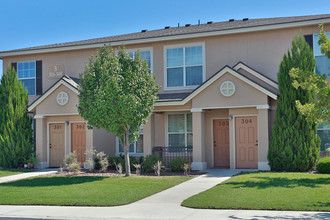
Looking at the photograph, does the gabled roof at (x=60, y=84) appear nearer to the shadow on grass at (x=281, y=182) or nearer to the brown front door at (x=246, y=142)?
the brown front door at (x=246, y=142)

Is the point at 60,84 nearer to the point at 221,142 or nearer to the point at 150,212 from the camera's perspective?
the point at 221,142

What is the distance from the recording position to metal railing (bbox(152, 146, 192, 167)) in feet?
67.5

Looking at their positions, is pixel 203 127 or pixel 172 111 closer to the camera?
pixel 203 127

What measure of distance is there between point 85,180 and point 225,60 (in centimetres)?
881

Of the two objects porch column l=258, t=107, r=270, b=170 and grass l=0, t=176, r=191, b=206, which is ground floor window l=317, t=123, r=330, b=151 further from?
grass l=0, t=176, r=191, b=206

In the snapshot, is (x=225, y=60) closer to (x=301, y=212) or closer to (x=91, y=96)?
(x=91, y=96)

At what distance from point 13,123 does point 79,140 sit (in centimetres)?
345

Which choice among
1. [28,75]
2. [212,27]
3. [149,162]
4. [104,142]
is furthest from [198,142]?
[28,75]

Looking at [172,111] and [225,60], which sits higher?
[225,60]

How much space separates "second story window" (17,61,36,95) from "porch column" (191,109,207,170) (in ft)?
33.6

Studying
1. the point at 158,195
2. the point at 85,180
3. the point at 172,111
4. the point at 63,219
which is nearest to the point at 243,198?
the point at 158,195

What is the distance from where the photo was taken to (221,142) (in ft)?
67.6

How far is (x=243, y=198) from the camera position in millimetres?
11586

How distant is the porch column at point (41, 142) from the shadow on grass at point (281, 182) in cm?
1131
